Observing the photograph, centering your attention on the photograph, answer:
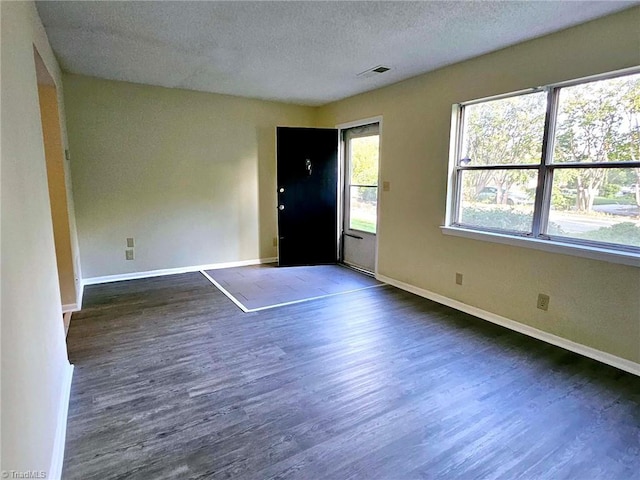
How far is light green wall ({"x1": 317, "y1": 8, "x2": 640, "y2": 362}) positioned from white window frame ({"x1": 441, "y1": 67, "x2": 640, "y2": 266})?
0.06 m

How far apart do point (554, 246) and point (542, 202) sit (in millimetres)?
368

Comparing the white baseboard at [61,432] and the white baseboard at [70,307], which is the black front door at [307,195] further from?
the white baseboard at [61,432]

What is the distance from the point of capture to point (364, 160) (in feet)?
16.2

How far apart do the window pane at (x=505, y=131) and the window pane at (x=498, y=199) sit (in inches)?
4.6

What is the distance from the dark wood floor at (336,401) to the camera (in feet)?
5.43

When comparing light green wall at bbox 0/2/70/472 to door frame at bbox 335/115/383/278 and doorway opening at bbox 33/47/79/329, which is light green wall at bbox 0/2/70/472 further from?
door frame at bbox 335/115/383/278

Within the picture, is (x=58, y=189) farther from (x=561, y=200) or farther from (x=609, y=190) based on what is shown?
(x=609, y=190)

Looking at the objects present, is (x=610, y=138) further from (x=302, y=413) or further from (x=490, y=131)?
(x=302, y=413)

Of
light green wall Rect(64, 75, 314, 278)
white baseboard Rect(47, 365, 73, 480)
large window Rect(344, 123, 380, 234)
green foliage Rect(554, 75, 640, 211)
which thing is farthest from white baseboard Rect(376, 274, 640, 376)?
white baseboard Rect(47, 365, 73, 480)

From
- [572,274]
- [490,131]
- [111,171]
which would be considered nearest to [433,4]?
[490,131]

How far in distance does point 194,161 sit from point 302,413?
3.72m

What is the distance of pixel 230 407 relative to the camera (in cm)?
204

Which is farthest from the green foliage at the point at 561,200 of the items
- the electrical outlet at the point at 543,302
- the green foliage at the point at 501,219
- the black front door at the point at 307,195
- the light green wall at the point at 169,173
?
the light green wall at the point at 169,173

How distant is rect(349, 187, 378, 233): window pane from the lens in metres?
4.84
